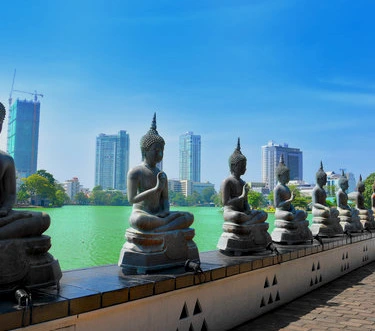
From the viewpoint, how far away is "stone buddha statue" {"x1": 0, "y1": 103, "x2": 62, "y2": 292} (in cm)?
346

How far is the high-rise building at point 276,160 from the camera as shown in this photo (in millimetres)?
63344

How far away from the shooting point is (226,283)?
5168 mm

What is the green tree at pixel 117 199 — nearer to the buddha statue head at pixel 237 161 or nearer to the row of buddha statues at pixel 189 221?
the row of buddha statues at pixel 189 221

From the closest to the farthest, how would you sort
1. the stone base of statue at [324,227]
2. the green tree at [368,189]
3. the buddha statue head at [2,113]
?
the buddha statue head at [2,113]
the stone base of statue at [324,227]
the green tree at [368,189]

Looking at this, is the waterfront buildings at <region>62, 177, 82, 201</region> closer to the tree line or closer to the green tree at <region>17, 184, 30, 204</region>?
the tree line

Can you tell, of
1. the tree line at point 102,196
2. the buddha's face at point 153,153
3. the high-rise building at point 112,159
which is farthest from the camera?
the high-rise building at point 112,159

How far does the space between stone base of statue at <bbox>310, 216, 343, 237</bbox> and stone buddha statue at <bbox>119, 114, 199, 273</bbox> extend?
5.37 metres

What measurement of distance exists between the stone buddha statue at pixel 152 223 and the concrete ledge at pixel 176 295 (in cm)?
19

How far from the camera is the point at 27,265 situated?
3602 mm

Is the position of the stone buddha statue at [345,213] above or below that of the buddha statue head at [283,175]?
below

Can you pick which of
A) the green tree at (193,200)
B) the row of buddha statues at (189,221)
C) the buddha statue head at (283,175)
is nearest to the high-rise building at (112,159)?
the green tree at (193,200)

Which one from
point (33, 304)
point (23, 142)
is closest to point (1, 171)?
point (33, 304)

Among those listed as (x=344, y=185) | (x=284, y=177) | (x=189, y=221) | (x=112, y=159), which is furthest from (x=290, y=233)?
(x=112, y=159)

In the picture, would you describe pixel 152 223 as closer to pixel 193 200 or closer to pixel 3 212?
pixel 3 212
